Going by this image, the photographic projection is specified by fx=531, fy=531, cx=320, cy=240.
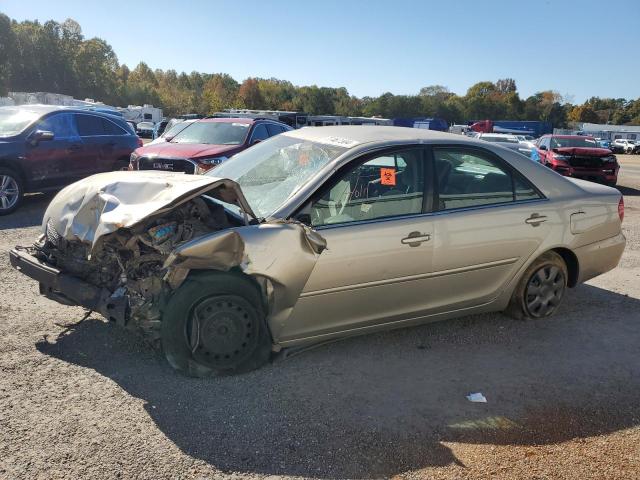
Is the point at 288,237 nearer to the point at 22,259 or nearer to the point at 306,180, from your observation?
the point at 306,180

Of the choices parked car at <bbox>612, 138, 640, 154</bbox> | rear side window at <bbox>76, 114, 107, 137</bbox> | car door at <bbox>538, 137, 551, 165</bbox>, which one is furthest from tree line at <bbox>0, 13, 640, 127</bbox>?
rear side window at <bbox>76, 114, 107, 137</bbox>

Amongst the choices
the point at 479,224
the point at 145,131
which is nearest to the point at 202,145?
the point at 479,224

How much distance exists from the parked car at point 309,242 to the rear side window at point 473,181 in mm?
11

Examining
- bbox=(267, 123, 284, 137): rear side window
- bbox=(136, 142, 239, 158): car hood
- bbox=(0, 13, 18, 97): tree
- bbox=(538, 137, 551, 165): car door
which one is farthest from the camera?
bbox=(0, 13, 18, 97): tree

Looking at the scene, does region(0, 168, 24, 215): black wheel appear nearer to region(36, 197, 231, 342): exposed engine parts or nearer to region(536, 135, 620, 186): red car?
region(36, 197, 231, 342): exposed engine parts

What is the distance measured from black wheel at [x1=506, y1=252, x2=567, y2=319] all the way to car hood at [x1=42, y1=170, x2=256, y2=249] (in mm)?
2505

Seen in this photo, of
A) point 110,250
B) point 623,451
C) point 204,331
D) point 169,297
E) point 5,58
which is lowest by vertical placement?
point 623,451

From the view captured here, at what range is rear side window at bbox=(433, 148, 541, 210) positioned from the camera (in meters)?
4.09

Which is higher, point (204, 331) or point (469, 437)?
point (204, 331)

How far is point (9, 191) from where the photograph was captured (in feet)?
27.8

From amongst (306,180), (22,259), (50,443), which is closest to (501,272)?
(306,180)

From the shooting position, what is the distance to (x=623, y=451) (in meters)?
2.99

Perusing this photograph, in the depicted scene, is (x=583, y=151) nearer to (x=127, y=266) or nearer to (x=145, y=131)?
(x=127, y=266)

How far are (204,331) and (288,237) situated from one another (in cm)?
81
